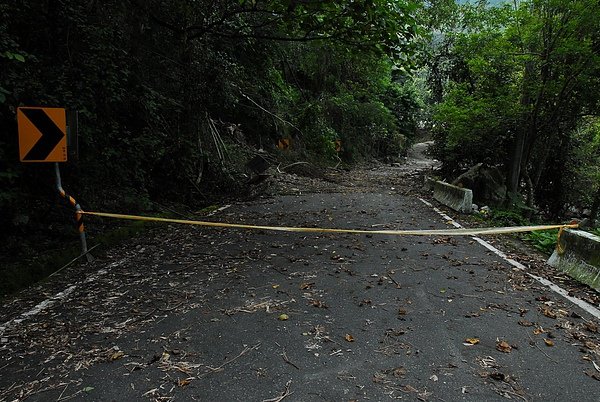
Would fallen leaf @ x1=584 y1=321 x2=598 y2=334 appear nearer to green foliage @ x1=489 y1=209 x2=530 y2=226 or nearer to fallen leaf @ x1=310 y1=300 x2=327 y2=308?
fallen leaf @ x1=310 y1=300 x2=327 y2=308

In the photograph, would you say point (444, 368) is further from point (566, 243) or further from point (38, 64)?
point (38, 64)

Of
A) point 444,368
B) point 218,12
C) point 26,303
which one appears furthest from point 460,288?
point 218,12

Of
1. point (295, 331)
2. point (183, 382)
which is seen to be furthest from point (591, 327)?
point (183, 382)

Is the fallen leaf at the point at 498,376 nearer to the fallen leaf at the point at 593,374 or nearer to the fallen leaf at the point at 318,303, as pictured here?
the fallen leaf at the point at 593,374

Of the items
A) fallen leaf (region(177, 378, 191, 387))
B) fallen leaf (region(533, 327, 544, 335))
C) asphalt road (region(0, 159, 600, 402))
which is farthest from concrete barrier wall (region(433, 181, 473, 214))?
fallen leaf (region(177, 378, 191, 387))

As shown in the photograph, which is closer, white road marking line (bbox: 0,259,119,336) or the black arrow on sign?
white road marking line (bbox: 0,259,119,336)

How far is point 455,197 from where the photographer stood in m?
11.7

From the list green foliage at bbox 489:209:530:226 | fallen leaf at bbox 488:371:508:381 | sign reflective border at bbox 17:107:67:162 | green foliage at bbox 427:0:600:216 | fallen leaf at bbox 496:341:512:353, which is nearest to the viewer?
fallen leaf at bbox 488:371:508:381

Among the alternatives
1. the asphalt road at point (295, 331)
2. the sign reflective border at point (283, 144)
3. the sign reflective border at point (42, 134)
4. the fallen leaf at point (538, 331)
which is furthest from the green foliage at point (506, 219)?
the sign reflective border at point (283, 144)

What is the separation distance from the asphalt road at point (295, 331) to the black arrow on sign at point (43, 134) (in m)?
Answer: 1.63

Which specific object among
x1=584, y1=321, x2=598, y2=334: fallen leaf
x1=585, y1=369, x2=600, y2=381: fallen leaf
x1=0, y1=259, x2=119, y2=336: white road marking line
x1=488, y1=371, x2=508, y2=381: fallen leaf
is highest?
x1=584, y1=321, x2=598, y2=334: fallen leaf

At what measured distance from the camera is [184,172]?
10.1 meters

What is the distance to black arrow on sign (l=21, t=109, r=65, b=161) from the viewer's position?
5.24 meters

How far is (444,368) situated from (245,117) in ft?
52.7
